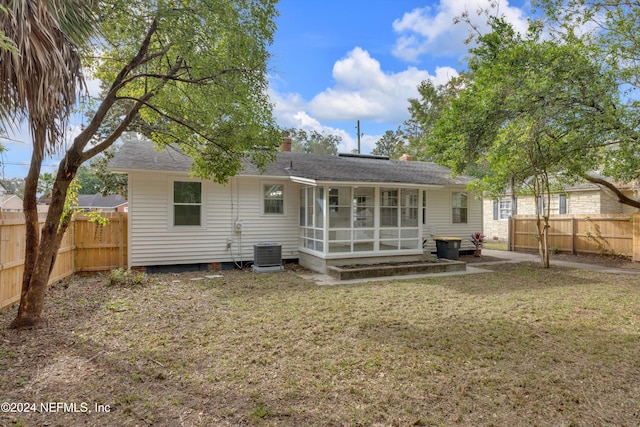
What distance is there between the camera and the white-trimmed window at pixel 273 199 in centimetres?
1124

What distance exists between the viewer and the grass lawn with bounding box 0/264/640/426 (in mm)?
2979

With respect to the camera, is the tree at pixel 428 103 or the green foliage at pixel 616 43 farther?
the tree at pixel 428 103

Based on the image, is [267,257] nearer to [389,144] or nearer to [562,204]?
[562,204]

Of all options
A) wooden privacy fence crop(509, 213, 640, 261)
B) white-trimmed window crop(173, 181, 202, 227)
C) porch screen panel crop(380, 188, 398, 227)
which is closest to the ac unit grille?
white-trimmed window crop(173, 181, 202, 227)

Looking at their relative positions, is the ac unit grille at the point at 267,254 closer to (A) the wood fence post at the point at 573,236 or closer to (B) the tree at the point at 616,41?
(B) the tree at the point at 616,41

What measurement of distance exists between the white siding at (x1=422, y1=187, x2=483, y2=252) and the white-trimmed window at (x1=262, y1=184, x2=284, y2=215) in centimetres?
599

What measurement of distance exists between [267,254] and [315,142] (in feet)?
145

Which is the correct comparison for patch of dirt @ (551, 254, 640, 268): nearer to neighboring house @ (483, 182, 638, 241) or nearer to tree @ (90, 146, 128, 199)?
neighboring house @ (483, 182, 638, 241)

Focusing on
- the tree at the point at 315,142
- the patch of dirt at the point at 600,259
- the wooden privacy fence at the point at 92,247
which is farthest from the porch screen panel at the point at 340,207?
the tree at the point at 315,142

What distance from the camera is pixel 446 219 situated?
45.5ft

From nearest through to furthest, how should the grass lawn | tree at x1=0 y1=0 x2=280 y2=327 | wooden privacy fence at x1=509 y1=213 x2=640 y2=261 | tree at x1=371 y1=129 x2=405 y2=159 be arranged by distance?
the grass lawn → tree at x1=0 y1=0 x2=280 y2=327 → wooden privacy fence at x1=509 y1=213 x2=640 y2=261 → tree at x1=371 y1=129 x2=405 y2=159

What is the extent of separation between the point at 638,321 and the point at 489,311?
7.61 feet

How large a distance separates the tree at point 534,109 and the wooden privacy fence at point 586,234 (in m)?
3.78

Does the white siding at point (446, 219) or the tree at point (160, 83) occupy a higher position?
the tree at point (160, 83)
